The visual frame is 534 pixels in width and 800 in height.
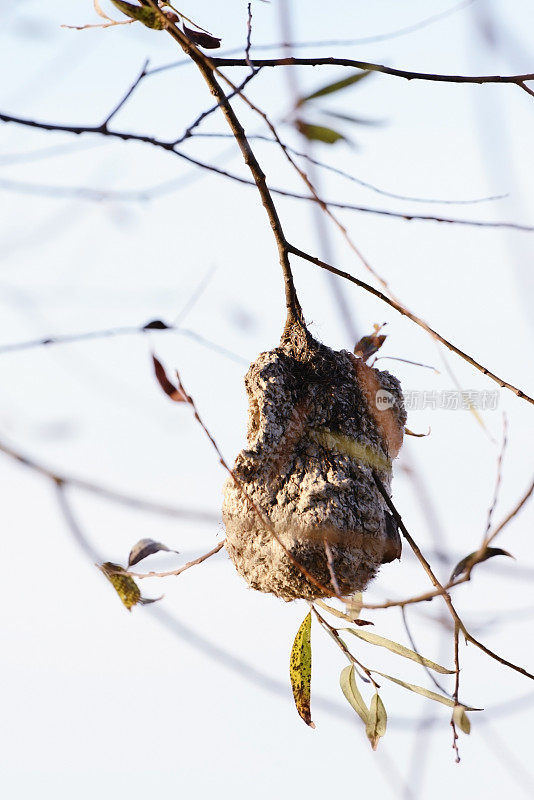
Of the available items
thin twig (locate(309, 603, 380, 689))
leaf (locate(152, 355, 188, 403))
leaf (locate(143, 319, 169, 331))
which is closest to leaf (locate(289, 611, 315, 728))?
thin twig (locate(309, 603, 380, 689))

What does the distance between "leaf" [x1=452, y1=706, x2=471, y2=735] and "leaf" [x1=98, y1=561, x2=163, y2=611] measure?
23.3 inches

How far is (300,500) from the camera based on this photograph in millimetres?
1808

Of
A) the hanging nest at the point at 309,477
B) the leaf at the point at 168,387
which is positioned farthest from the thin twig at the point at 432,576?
the leaf at the point at 168,387

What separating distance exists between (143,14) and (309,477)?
87 cm

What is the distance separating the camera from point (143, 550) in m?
1.88

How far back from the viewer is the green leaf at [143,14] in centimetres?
154

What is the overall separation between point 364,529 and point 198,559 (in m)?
0.35

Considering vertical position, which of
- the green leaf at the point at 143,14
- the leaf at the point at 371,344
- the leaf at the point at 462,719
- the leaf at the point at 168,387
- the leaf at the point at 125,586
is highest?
the green leaf at the point at 143,14

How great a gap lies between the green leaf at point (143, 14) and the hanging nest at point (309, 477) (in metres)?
0.65

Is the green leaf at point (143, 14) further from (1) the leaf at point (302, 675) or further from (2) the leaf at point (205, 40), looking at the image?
(1) the leaf at point (302, 675)

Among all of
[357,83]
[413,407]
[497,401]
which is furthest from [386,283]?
[413,407]

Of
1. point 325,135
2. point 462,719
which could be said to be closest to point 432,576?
point 462,719

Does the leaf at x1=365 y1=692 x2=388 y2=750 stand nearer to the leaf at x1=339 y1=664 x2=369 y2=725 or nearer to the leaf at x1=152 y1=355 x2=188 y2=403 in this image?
the leaf at x1=339 y1=664 x2=369 y2=725

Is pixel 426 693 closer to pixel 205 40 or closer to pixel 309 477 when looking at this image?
pixel 309 477
